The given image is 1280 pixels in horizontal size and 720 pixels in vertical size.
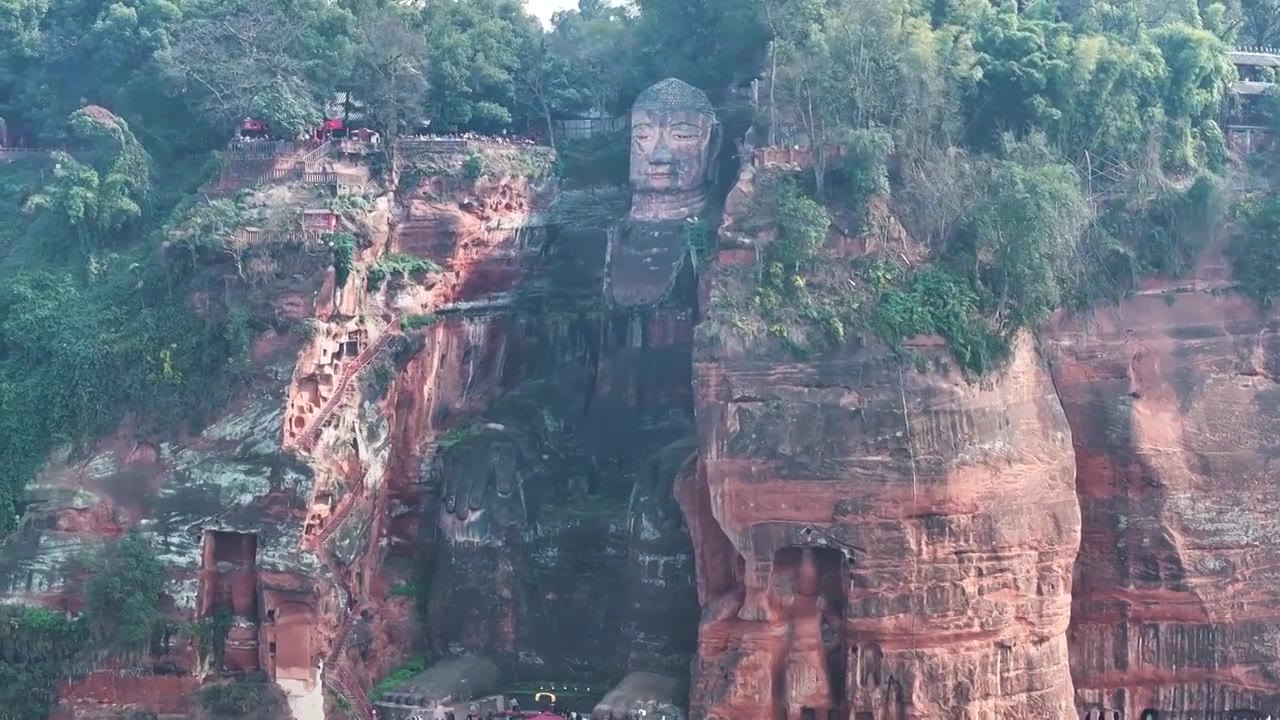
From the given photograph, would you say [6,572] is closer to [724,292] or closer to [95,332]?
[95,332]

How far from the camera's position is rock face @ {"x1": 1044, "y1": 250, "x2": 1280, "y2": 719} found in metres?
31.2

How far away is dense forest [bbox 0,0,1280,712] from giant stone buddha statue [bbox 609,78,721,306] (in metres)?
1.40

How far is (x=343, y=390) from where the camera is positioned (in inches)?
1294

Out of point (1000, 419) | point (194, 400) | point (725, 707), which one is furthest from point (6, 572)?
point (1000, 419)

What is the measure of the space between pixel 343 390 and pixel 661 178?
7693mm

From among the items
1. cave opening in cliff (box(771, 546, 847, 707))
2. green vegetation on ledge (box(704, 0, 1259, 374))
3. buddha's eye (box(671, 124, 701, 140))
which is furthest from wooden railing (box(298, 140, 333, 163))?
cave opening in cliff (box(771, 546, 847, 707))

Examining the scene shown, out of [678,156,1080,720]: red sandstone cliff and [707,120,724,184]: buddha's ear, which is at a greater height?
[707,120,724,184]: buddha's ear

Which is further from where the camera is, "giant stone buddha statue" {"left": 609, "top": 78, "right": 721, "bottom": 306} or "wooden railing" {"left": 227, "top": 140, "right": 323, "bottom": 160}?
"giant stone buddha statue" {"left": 609, "top": 78, "right": 721, "bottom": 306}

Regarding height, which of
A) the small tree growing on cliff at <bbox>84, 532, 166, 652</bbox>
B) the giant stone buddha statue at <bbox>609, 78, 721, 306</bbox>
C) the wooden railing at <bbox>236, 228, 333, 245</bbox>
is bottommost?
the small tree growing on cliff at <bbox>84, 532, 166, 652</bbox>


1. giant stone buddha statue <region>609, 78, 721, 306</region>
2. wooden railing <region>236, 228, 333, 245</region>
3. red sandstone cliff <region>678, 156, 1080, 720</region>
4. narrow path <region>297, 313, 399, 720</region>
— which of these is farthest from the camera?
giant stone buddha statue <region>609, 78, 721, 306</region>

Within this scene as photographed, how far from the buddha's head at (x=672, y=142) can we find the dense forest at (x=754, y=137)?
128 centimetres

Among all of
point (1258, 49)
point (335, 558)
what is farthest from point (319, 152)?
point (1258, 49)

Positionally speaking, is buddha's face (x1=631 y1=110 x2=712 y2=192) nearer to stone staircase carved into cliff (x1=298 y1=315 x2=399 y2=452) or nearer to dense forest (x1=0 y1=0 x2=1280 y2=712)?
dense forest (x1=0 y1=0 x2=1280 y2=712)

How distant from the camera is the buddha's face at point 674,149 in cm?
3584
